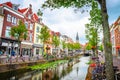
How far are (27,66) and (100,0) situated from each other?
18988 millimetres

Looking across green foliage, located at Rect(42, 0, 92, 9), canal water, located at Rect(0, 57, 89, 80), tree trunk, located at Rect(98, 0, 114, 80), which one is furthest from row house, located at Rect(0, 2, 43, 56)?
A: tree trunk, located at Rect(98, 0, 114, 80)

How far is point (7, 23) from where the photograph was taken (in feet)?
97.7

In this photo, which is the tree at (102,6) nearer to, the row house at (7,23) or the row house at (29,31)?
the row house at (7,23)

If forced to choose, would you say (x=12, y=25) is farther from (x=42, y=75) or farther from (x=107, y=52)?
(x=107, y=52)

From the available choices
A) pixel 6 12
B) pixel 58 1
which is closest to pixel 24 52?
pixel 6 12

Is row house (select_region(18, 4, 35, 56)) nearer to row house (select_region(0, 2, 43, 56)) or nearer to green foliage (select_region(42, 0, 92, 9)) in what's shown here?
row house (select_region(0, 2, 43, 56))

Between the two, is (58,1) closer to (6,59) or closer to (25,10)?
(6,59)

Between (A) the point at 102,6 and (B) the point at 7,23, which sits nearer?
(A) the point at 102,6

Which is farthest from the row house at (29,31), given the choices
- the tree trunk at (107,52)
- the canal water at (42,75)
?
the tree trunk at (107,52)

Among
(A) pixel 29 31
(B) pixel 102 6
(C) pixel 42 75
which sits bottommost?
(C) pixel 42 75

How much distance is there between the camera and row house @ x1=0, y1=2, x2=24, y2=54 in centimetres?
2842

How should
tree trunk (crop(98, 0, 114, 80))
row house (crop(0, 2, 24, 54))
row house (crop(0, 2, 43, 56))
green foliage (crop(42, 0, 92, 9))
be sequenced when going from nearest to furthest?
tree trunk (crop(98, 0, 114, 80)) < green foliage (crop(42, 0, 92, 9)) < row house (crop(0, 2, 24, 54)) < row house (crop(0, 2, 43, 56))

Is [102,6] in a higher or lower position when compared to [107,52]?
higher

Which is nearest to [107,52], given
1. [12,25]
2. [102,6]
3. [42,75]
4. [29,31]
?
[102,6]
